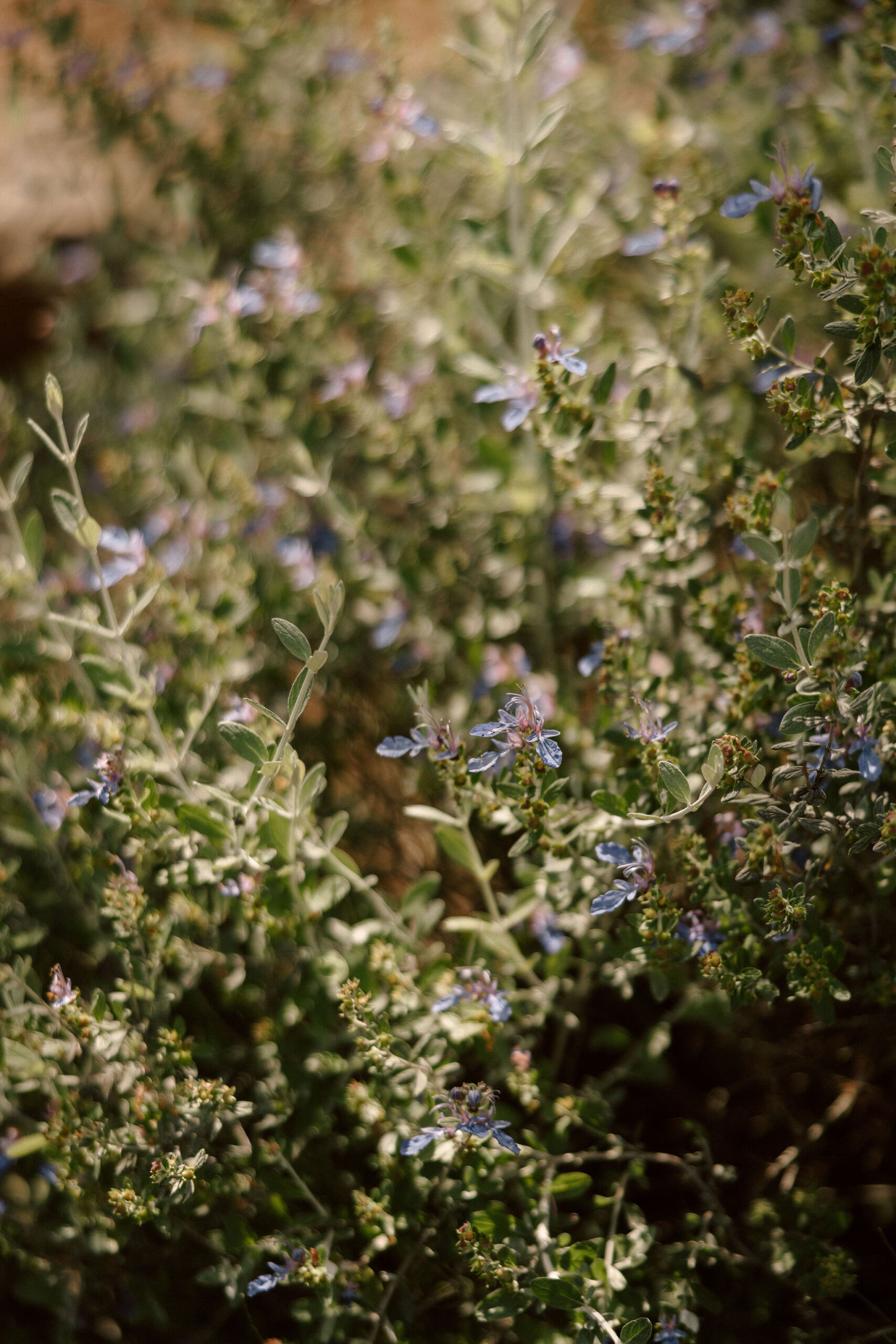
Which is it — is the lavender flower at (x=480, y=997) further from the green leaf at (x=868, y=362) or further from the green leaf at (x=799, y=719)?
the green leaf at (x=868, y=362)

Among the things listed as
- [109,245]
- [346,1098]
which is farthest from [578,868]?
[109,245]

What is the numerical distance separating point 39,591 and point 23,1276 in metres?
1.22

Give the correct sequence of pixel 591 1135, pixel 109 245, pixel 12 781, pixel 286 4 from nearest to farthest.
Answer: pixel 591 1135 → pixel 12 781 → pixel 286 4 → pixel 109 245

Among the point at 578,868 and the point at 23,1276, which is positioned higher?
the point at 578,868

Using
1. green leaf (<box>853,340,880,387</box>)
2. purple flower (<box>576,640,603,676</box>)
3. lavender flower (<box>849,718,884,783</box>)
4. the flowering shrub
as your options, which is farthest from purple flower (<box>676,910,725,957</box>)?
green leaf (<box>853,340,880,387</box>)

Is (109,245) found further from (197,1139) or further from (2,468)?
(197,1139)

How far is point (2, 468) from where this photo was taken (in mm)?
2838

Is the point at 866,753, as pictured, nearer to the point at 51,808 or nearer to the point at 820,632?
the point at 820,632

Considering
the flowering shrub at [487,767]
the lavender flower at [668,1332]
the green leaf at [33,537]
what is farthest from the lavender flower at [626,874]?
the green leaf at [33,537]

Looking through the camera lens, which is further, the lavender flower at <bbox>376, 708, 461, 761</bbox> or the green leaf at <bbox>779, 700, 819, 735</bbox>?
the lavender flower at <bbox>376, 708, 461, 761</bbox>

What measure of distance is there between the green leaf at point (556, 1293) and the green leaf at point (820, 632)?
0.86 meters

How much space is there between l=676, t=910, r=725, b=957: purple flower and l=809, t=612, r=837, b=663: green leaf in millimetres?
410

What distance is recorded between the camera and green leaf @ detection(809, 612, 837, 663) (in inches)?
47.1

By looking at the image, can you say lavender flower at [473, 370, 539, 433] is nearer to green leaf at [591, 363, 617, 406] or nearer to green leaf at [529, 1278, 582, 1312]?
green leaf at [591, 363, 617, 406]
